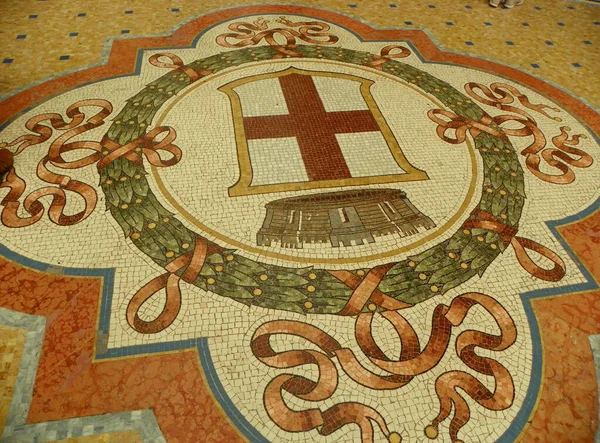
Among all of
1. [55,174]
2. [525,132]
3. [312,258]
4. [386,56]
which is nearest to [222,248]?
[312,258]

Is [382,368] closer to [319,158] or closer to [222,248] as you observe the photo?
[222,248]

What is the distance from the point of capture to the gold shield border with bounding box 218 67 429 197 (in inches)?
207

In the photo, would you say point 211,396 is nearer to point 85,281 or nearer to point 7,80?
point 85,281

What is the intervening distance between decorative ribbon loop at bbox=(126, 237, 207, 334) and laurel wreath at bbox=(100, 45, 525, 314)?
7 cm

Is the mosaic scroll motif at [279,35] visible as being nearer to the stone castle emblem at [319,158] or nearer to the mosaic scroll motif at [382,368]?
the stone castle emblem at [319,158]

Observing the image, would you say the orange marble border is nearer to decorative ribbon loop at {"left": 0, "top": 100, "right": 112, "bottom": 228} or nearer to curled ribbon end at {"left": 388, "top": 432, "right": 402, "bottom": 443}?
decorative ribbon loop at {"left": 0, "top": 100, "right": 112, "bottom": 228}

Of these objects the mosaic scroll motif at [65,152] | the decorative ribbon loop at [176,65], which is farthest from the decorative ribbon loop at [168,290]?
the decorative ribbon loop at [176,65]

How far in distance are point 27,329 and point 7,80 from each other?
15.0ft

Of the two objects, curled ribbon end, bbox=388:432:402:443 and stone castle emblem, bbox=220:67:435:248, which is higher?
stone castle emblem, bbox=220:67:435:248

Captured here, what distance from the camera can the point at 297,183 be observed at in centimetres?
532

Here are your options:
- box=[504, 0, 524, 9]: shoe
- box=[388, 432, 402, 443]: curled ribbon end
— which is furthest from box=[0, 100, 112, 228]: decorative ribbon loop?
box=[504, 0, 524, 9]: shoe

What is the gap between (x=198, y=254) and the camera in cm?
452

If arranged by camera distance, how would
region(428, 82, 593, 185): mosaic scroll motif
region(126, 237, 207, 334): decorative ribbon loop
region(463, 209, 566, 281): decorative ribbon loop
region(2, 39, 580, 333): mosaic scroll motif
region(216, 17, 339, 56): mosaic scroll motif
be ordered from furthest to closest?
region(216, 17, 339, 56): mosaic scroll motif < region(428, 82, 593, 185): mosaic scroll motif < region(463, 209, 566, 281): decorative ribbon loop < region(2, 39, 580, 333): mosaic scroll motif < region(126, 237, 207, 334): decorative ribbon loop

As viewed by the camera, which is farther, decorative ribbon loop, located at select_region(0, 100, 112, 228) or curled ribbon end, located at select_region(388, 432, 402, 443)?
decorative ribbon loop, located at select_region(0, 100, 112, 228)
